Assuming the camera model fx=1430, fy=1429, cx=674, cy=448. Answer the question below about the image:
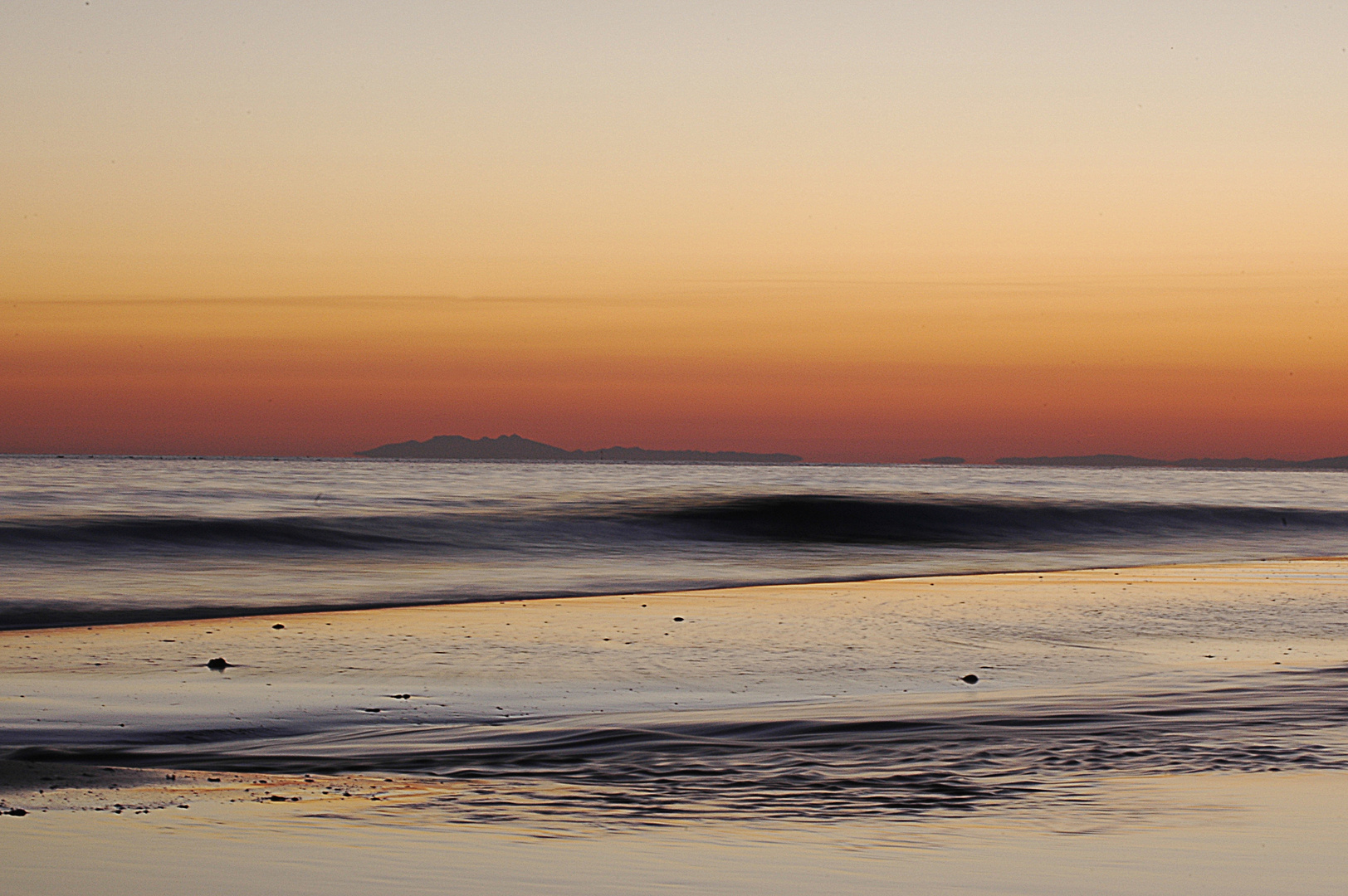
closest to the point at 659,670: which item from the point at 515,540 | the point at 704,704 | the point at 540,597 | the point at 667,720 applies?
the point at 704,704

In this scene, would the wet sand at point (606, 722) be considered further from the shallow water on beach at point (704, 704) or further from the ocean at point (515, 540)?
the ocean at point (515, 540)

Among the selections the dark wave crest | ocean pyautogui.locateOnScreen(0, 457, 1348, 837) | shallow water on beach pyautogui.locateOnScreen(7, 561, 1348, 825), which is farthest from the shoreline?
the dark wave crest

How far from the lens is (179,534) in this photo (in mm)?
20625

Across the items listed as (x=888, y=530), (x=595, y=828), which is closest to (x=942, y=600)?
(x=595, y=828)

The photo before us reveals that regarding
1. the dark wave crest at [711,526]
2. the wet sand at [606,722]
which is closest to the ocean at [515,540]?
the dark wave crest at [711,526]

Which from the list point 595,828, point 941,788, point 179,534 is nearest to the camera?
point 595,828

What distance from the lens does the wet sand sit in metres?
4.17

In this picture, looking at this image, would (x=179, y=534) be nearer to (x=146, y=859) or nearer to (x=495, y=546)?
(x=495, y=546)

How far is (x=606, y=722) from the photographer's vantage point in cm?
662

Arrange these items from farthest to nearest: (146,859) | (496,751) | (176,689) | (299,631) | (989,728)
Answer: (299,631) → (176,689) → (989,728) → (496,751) → (146,859)

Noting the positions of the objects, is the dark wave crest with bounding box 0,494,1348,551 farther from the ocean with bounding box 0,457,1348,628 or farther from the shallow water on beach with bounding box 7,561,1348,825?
the shallow water on beach with bounding box 7,561,1348,825

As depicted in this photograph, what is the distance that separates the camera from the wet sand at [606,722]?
4.17 metres

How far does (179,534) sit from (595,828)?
17.4m

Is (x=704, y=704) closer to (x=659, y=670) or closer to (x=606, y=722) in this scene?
(x=606, y=722)
